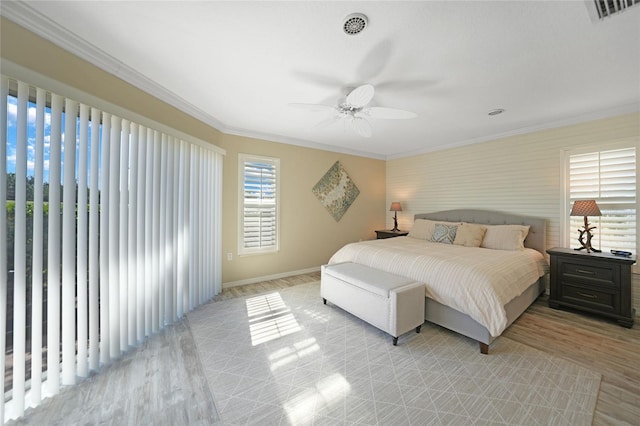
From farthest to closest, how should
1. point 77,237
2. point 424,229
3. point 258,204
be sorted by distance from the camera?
point 424,229
point 258,204
point 77,237

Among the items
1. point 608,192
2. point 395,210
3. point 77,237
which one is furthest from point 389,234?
point 77,237

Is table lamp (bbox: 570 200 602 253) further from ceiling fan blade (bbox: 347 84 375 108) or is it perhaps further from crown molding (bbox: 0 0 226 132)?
crown molding (bbox: 0 0 226 132)

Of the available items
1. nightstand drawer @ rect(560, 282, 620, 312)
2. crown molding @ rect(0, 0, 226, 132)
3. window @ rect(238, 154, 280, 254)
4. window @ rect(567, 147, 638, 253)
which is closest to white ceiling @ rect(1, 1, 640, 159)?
crown molding @ rect(0, 0, 226, 132)

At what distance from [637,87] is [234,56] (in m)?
4.02

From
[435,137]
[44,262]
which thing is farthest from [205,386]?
[435,137]

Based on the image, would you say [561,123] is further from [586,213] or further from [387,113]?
[387,113]

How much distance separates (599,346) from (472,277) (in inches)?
52.9

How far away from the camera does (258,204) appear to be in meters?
4.12

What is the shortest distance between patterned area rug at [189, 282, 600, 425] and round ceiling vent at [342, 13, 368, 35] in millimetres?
2553

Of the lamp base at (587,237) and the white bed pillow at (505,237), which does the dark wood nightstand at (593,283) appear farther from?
the white bed pillow at (505,237)

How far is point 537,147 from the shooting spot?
3.61 metres

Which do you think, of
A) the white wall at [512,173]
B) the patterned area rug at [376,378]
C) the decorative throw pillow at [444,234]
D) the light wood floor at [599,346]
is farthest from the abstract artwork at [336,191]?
the light wood floor at [599,346]

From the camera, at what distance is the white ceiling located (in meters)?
1.53

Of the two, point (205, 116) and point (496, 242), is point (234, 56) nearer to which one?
point (205, 116)
